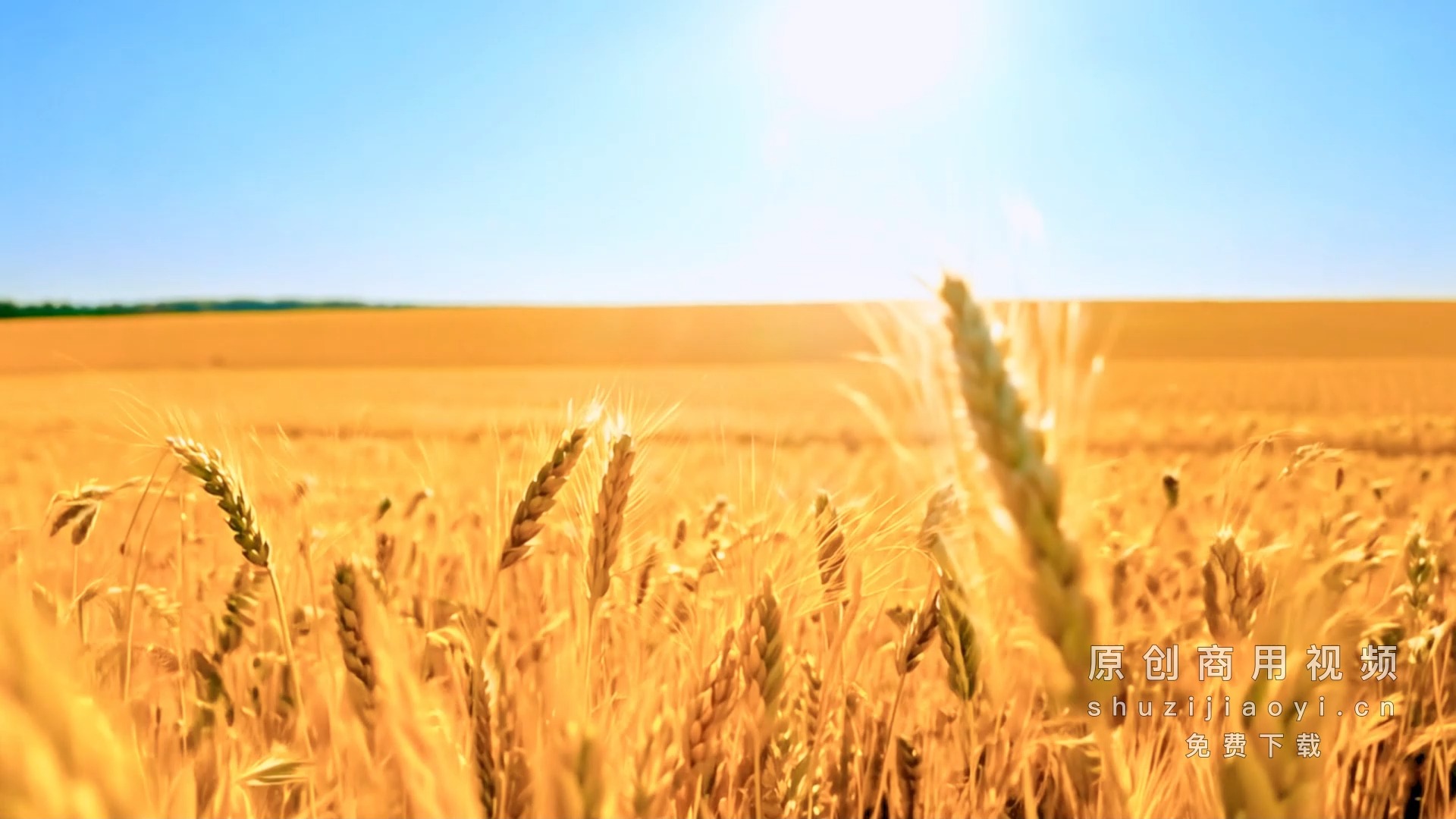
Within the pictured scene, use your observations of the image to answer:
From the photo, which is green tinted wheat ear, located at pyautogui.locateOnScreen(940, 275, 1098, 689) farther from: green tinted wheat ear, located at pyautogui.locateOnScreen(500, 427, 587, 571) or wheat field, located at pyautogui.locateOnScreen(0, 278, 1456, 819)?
green tinted wheat ear, located at pyautogui.locateOnScreen(500, 427, 587, 571)

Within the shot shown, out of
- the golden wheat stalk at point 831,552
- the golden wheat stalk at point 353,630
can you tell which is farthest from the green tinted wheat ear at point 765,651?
the golden wheat stalk at point 353,630

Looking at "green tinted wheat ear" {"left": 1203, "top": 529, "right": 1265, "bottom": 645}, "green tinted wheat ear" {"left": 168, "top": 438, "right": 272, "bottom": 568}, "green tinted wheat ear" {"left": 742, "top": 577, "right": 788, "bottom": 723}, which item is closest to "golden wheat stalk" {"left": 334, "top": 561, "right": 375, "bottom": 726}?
"green tinted wheat ear" {"left": 168, "top": 438, "right": 272, "bottom": 568}

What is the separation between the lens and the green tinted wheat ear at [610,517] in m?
1.28

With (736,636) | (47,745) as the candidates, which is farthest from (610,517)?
(47,745)

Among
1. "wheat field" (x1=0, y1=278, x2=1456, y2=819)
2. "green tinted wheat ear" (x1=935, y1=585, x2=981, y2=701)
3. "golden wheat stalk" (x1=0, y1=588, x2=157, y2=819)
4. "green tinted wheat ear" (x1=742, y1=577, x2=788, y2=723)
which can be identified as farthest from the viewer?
"green tinted wheat ear" (x1=935, y1=585, x2=981, y2=701)

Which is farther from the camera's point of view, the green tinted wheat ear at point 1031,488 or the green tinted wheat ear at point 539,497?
the green tinted wheat ear at point 539,497

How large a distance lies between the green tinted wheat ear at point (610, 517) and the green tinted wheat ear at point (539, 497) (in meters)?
0.06

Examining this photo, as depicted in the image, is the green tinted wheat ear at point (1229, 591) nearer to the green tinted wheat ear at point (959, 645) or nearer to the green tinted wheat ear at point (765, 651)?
the green tinted wheat ear at point (959, 645)

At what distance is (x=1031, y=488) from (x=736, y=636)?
1.55 feet

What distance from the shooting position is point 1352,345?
30.7 meters

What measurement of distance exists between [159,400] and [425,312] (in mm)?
47695

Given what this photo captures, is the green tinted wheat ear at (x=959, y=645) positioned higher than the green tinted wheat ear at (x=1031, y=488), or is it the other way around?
the green tinted wheat ear at (x=1031, y=488)

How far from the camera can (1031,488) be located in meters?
0.94

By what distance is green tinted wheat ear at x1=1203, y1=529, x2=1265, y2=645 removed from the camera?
1498 mm
